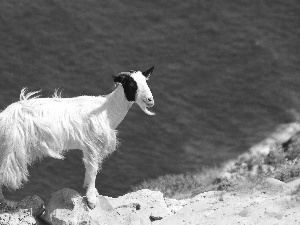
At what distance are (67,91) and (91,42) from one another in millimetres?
2769

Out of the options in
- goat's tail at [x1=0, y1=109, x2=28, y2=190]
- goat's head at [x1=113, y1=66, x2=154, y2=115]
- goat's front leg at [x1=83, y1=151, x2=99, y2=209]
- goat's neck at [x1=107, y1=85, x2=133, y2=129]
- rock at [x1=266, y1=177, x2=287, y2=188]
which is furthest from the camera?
rock at [x1=266, y1=177, x2=287, y2=188]

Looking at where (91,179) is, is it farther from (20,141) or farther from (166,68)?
(166,68)

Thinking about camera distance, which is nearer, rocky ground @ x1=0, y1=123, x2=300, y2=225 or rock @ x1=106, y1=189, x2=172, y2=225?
rocky ground @ x1=0, y1=123, x2=300, y2=225

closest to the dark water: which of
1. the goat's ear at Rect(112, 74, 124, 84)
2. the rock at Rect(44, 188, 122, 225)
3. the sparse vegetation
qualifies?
the sparse vegetation

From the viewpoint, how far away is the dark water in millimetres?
20828

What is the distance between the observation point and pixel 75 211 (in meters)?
14.2

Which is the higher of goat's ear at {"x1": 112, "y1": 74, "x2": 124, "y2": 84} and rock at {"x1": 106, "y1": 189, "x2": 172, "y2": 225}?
goat's ear at {"x1": 112, "y1": 74, "x2": 124, "y2": 84}

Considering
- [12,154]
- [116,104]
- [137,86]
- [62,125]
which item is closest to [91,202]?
[62,125]

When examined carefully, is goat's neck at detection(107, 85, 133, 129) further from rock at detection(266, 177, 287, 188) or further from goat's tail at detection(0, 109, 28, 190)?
rock at detection(266, 177, 287, 188)

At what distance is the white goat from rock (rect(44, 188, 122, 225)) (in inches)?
27.7

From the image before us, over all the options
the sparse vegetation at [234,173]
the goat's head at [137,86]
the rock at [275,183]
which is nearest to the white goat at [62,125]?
the goat's head at [137,86]

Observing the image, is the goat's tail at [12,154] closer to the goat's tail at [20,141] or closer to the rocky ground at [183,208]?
the goat's tail at [20,141]

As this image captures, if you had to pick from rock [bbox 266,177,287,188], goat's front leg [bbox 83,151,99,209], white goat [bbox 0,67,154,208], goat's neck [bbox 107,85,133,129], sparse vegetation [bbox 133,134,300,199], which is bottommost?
sparse vegetation [bbox 133,134,300,199]

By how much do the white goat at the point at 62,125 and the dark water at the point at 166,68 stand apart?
5788mm
